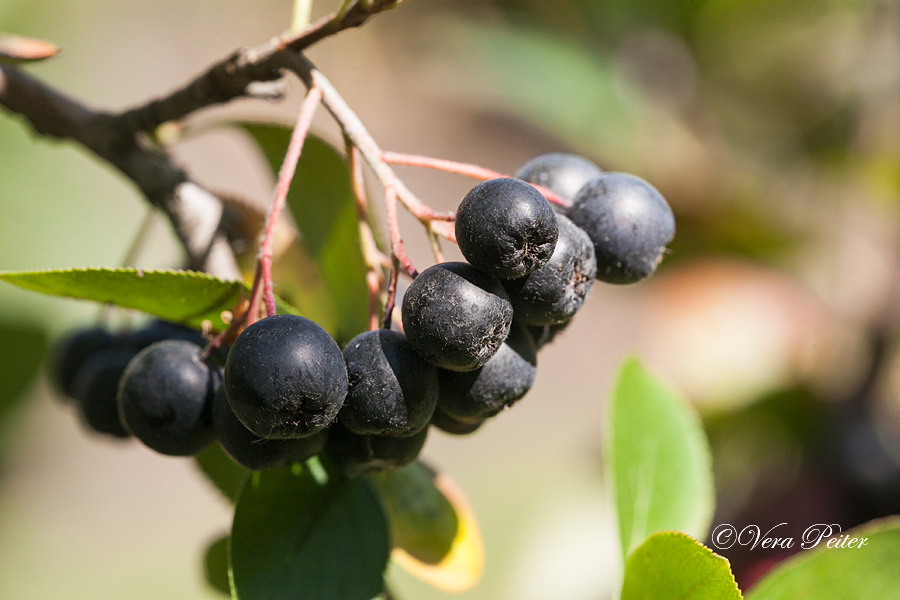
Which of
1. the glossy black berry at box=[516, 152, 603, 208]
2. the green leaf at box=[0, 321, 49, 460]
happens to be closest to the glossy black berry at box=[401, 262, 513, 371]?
the glossy black berry at box=[516, 152, 603, 208]

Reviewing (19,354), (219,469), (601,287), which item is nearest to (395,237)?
(219,469)

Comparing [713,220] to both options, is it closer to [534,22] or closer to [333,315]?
[534,22]

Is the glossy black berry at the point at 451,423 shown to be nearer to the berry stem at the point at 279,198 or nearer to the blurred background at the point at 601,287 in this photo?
the berry stem at the point at 279,198

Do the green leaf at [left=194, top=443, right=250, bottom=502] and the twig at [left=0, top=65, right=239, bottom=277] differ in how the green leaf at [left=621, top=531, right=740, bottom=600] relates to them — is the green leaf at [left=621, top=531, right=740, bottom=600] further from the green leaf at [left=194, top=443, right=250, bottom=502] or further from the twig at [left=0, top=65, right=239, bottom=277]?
the twig at [left=0, top=65, right=239, bottom=277]

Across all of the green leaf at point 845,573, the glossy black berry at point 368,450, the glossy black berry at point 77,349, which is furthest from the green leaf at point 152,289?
the green leaf at point 845,573

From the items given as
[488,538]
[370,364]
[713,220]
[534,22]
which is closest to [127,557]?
[488,538]
